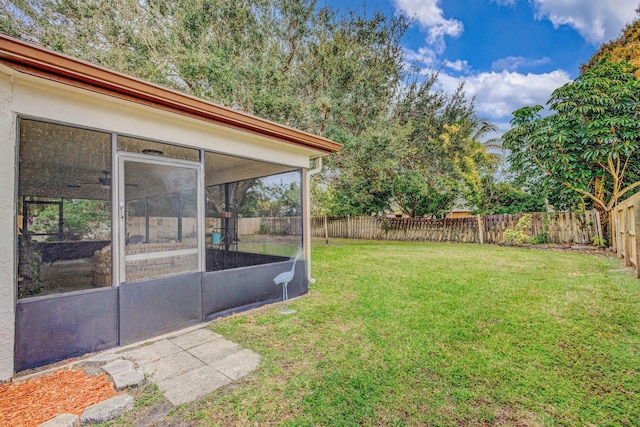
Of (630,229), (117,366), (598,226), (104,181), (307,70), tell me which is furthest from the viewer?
(307,70)

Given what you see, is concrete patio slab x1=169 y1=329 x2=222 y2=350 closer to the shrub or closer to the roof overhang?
the roof overhang

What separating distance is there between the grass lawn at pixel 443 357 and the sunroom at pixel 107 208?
2.77 feet

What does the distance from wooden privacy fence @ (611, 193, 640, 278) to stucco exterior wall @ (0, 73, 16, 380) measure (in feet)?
27.5

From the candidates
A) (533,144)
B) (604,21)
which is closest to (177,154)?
(533,144)

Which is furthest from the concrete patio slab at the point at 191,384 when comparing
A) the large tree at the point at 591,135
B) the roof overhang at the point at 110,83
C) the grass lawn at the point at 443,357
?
the large tree at the point at 591,135

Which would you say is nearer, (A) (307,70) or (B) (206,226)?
(B) (206,226)

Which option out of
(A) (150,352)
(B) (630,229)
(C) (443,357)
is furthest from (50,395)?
(B) (630,229)

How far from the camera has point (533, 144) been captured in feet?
31.0

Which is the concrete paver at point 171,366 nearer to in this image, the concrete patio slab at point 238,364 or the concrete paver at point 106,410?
the concrete patio slab at point 238,364

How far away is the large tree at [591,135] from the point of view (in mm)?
8055

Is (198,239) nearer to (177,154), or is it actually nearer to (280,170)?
(177,154)

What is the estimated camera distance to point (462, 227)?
11883mm

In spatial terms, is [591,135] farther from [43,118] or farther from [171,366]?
[43,118]

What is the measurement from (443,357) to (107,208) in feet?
11.9
